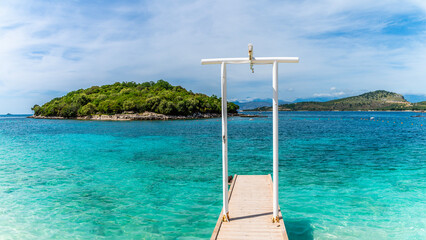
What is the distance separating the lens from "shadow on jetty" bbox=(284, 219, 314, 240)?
8.70 m

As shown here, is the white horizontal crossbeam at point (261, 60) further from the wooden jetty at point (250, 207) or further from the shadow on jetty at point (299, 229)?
the shadow on jetty at point (299, 229)

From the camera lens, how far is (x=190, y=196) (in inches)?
503

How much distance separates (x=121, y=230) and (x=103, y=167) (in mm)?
11880

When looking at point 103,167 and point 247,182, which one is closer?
point 247,182

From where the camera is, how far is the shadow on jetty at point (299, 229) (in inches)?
342

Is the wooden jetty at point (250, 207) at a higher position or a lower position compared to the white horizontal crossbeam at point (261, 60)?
lower

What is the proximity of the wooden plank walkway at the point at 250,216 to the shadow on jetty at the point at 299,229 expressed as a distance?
1.46 meters

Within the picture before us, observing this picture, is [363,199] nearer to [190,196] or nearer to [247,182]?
[247,182]

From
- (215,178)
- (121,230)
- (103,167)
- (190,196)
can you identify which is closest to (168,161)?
(103,167)

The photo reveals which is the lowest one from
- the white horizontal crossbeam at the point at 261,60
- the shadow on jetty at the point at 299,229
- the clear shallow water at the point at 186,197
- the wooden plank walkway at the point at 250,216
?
the shadow on jetty at the point at 299,229

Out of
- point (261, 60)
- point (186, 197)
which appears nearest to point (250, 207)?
point (261, 60)

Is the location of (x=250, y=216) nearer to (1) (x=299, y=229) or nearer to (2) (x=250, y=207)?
(2) (x=250, y=207)

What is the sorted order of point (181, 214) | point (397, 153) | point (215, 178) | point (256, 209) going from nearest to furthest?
point (256, 209) < point (181, 214) < point (215, 178) < point (397, 153)

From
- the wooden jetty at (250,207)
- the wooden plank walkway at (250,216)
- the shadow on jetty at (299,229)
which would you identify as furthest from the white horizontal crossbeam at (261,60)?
the shadow on jetty at (299,229)
